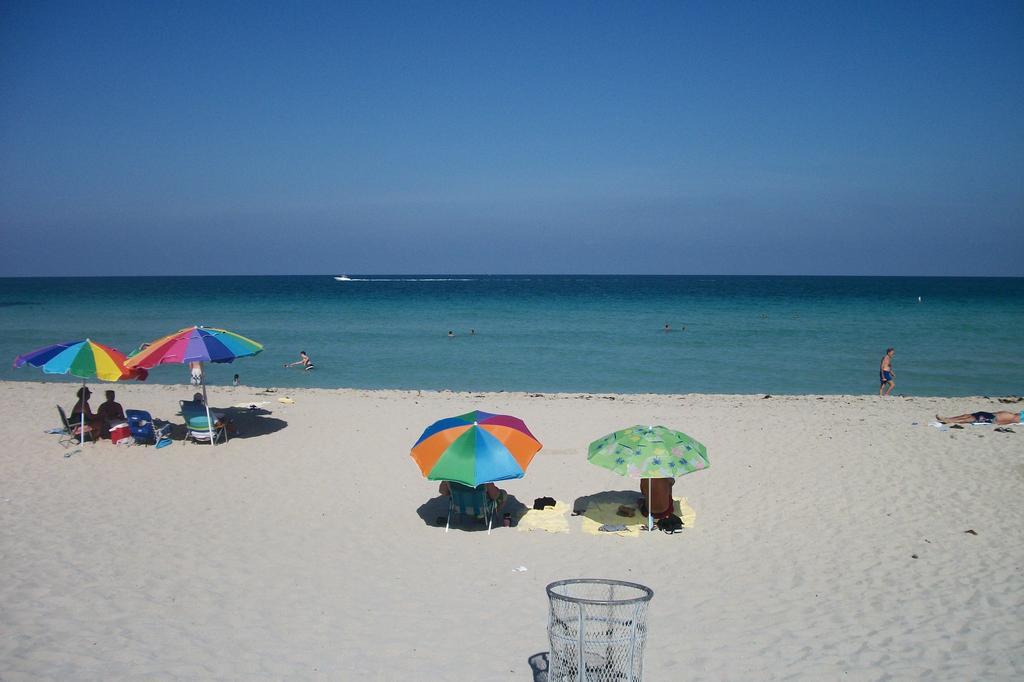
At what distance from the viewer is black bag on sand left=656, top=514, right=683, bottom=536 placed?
28.5 feet

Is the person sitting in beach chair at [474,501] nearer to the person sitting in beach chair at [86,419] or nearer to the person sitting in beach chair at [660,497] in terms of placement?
the person sitting in beach chair at [660,497]

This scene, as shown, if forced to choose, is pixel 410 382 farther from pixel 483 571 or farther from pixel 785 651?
pixel 785 651

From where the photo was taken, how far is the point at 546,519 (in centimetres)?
908

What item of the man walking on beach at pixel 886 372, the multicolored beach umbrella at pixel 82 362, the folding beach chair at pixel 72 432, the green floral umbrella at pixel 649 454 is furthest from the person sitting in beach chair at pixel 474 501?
the man walking on beach at pixel 886 372

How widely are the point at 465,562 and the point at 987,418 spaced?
11.6m

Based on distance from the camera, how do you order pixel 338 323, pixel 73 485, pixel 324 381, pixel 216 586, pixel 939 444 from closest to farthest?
pixel 216 586
pixel 73 485
pixel 939 444
pixel 324 381
pixel 338 323

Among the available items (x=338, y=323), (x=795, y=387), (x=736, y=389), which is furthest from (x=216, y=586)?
(x=338, y=323)

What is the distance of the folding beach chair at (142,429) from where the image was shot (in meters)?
12.5

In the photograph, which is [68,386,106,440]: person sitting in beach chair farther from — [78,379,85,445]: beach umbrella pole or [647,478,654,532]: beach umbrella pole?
[647,478,654,532]: beach umbrella pole

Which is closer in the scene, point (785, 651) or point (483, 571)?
point (785, 651)

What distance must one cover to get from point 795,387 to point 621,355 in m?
8.67

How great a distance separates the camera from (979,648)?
19.1 feet

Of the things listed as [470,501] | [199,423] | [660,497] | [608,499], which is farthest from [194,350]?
[660,497]

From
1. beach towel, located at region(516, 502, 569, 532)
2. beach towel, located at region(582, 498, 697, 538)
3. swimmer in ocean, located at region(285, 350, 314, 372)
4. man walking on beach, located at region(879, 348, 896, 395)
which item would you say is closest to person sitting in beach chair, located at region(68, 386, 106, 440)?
beach towel, located at region(516, 502, 569, 532)
